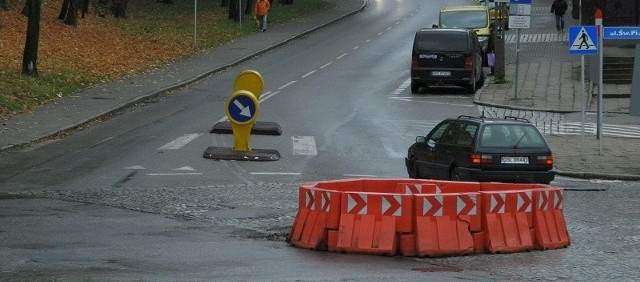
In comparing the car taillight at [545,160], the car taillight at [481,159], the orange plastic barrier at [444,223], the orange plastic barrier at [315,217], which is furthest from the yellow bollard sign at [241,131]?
the orange plastic barrier at [444,223]

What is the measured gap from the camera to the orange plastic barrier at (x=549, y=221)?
15.9m

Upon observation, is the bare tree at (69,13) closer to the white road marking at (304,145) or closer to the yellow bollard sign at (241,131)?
the white road marking at (304,145)

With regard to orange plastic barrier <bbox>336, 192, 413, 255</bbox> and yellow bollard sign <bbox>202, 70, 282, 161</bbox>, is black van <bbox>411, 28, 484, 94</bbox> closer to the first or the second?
yellow bollard sign <bbox>202, 70, 282, 161</bbox>

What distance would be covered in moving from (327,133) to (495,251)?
1596cm

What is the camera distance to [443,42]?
134 ft

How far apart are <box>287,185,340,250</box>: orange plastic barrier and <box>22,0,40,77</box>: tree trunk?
2197 cm

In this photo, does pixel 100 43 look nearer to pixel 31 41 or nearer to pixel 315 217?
pixel 31 41

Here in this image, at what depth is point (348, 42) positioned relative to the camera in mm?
57094

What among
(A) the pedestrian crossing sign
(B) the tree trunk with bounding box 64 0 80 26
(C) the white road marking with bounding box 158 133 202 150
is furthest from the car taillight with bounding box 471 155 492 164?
(B) the tree trunk with bounding box 64 0 80 26

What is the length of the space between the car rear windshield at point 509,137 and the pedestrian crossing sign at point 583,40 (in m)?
7.97

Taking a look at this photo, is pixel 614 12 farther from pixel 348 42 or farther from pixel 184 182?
pixel 184 182

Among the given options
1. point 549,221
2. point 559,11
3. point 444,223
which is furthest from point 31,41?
point 559,11

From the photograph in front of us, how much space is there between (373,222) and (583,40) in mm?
16256

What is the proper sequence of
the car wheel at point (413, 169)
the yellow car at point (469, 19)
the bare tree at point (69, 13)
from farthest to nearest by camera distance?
the bare tree at point (69, 13), the yellow car at point (469, 19), the car wheel at point (413, 169)
